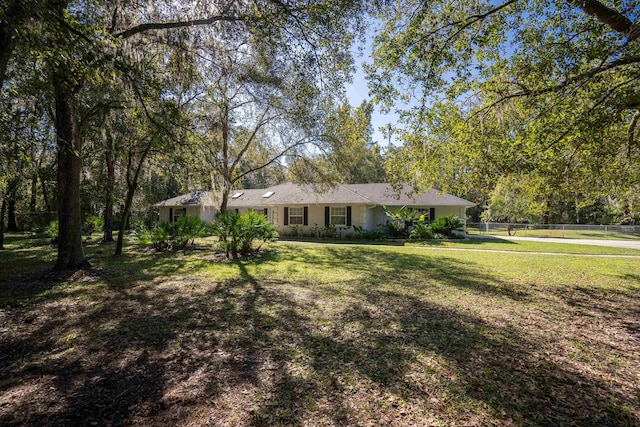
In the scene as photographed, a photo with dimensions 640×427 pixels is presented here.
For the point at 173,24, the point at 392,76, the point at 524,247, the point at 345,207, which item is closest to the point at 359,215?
the point at 345,207

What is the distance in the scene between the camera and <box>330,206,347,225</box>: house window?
794 inches

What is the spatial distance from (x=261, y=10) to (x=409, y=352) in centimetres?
639

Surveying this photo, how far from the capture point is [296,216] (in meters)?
21.5

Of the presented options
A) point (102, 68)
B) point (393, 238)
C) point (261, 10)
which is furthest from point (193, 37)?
point (393, 238)

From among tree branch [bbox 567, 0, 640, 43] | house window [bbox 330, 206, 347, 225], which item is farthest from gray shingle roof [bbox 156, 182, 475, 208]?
tree branch [bbox 567, 0, 640, 43]

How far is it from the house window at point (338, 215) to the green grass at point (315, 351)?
12849mm

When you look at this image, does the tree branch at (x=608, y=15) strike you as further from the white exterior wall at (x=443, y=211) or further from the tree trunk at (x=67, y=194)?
the white exterior wall at (x=443, y=211)

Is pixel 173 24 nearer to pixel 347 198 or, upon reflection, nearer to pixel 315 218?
pixel 347 198

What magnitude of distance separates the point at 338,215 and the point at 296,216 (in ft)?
10.2

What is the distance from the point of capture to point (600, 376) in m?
3.16

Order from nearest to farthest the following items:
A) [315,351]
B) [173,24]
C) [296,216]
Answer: [315,351]
[173,24]
[296,216]

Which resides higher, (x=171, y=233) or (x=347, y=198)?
(x=347, y=198)

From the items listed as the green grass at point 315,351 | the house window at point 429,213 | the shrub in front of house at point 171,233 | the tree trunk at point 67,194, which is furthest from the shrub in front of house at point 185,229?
the house window at point 429,213

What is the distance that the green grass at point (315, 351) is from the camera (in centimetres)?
256
